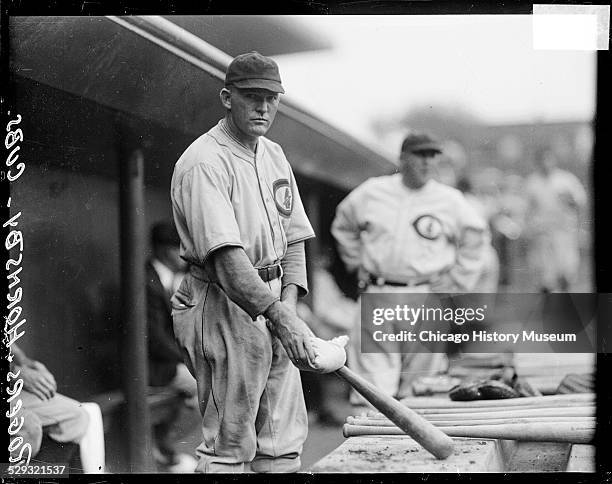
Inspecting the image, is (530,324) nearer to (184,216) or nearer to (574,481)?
(574,481)

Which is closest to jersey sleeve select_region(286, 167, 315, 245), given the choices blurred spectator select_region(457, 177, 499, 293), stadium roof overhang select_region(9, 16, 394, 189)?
stadium roof overhang select_region(9, 16, 394, 189)

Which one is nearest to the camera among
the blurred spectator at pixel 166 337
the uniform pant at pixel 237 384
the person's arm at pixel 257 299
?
the person's arm at pixel 257 299

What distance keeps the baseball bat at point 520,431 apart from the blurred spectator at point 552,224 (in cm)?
66

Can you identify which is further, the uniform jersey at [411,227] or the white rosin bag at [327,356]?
the uniform jersey at [411,227]

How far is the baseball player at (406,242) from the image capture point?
14.9ft

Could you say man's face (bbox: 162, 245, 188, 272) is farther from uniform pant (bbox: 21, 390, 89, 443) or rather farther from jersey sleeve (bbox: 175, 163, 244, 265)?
uniform pant (bbox: 21, 390, 89, 443)

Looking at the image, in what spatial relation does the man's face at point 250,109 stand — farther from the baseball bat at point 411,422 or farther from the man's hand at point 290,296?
the baseball bat at point 411,422

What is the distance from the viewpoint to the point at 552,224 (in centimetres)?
454

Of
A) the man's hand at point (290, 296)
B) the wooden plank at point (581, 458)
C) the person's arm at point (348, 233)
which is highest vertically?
the person's arm at point (348, 233)

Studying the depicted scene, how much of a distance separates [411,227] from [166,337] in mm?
1293

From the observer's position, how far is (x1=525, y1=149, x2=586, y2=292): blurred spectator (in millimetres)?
4508

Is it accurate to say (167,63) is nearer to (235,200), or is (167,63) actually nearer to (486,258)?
(235,200)

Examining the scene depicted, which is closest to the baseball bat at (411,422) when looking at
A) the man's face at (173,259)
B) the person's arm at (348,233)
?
the person's arm at (348,233)

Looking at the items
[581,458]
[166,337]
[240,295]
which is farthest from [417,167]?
[581,458]
